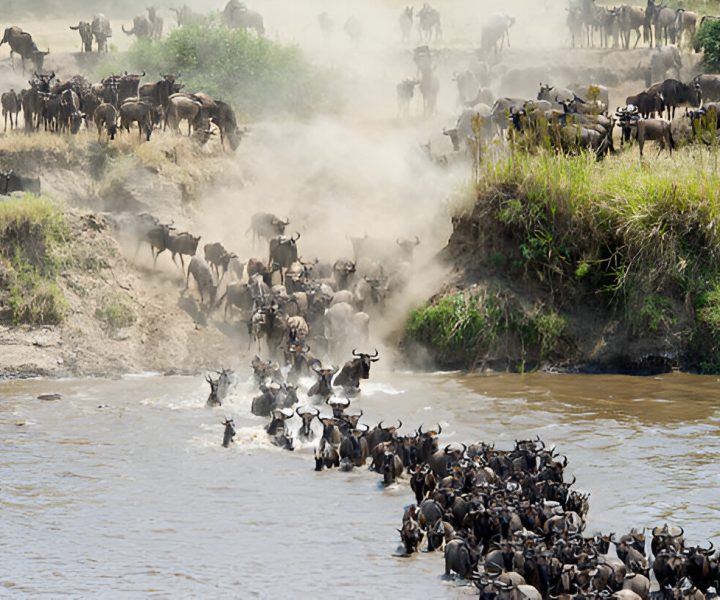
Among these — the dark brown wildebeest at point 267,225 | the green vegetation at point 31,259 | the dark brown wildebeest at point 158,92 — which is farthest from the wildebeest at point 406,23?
the green vegetation at point 31,259

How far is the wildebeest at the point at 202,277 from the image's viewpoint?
2339 cm

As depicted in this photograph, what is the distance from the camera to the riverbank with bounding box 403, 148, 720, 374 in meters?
21.1

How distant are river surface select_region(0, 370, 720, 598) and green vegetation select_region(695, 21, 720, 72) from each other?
22787 millimetres

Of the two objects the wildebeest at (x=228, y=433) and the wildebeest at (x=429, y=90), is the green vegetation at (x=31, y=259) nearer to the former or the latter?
the wildebeest at (x=228, y=433)

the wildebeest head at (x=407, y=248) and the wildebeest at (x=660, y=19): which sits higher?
the wildebeest at (x=660, y=19)

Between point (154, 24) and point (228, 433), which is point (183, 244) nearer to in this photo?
point (228, 433)

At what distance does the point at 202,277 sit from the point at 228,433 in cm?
716

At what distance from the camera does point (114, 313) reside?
72.6 ft

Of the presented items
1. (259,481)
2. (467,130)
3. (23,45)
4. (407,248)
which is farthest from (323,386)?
(23,45)

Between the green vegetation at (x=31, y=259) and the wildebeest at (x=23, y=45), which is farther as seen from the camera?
the wildebeest at (x=23, y=45)

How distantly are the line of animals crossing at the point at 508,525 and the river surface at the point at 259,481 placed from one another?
1.02 feet

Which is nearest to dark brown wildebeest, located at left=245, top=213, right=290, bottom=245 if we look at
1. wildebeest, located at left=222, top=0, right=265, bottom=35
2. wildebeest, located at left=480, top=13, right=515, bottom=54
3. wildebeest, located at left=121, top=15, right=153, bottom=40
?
wildebeest, located at left=480, top=13, right=515, bottom=54

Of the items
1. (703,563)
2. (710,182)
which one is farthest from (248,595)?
(710,182)

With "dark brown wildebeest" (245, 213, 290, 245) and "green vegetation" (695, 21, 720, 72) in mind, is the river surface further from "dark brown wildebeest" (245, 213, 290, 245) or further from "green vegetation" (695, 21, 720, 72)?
"green vegetation" (695, 21, 720, 72)
